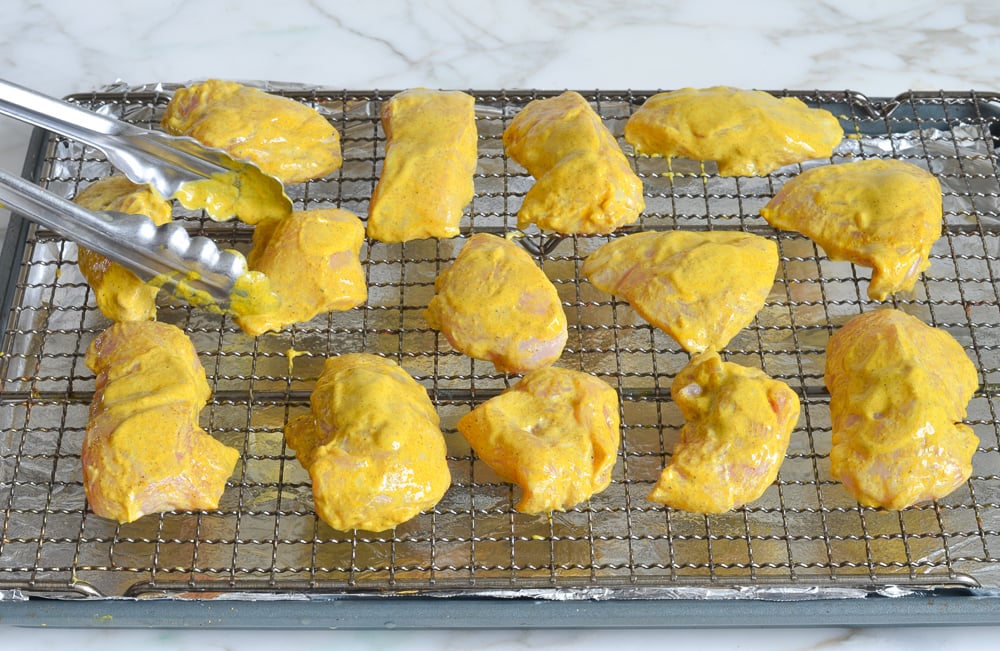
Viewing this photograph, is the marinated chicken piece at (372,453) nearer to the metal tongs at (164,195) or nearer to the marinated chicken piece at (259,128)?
the metal tongs at (164,195)

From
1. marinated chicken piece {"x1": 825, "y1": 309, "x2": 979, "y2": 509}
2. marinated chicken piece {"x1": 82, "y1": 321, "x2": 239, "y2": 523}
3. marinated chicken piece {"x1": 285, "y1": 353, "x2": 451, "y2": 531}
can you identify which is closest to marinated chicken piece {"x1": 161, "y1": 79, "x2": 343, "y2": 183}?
marinated chicken piece {"x1": 82, "y1": 321, "x2": 239, "y2": 523}

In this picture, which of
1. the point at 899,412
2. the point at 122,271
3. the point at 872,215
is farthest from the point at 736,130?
the point at 122,271

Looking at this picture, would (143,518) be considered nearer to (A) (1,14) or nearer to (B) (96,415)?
(B) (96,415)

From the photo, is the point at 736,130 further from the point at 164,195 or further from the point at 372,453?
the point at 164,195

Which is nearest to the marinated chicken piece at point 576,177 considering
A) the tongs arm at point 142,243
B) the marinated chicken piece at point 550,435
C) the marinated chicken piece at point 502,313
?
the marinated chicken piece at point 502,313

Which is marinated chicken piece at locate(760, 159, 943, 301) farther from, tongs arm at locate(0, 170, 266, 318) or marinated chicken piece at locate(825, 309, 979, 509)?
tongs arm at locate(0, 170, 266, 318)

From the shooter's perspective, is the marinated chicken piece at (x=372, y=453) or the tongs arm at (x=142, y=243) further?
the tongs arm at (x=142, y=243)
